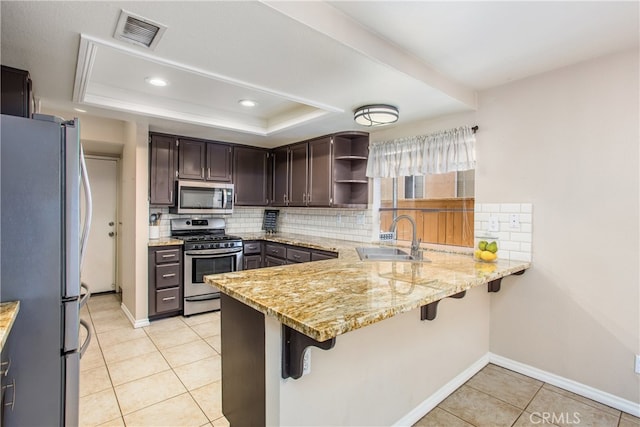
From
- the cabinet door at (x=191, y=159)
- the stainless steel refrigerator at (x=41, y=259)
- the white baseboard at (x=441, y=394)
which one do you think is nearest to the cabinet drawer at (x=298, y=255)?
the cabinet door at (x=191, y=159)

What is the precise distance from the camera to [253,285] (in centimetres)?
163

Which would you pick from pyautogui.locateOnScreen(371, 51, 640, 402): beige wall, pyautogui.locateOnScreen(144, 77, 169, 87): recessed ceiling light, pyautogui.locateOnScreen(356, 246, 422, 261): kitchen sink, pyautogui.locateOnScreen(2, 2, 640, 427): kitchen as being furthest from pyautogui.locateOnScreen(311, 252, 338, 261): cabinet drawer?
pyautogui.locateOnScreen(144, 77, 169, 87): recessed ceiling light

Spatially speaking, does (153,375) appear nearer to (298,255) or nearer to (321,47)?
(298,255)

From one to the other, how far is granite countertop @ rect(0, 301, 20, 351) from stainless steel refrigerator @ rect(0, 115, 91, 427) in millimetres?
49

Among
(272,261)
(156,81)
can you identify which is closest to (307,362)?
(156,81)

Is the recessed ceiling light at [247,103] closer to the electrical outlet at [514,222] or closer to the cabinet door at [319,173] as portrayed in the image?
the cabinet door at [319,173]

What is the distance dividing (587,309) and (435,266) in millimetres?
1105

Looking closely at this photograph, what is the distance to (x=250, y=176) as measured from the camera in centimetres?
467

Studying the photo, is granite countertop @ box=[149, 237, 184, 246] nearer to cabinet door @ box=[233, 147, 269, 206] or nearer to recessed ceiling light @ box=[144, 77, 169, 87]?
cabinet door @ box=[233, 147, 269, 206]

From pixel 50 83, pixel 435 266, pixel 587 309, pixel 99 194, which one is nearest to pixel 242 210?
pixel 99 194

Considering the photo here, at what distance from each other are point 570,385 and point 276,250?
314cm

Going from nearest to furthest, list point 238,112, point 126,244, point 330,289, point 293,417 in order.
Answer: point 293,417
point 330,289
point 238,112
point 126,244

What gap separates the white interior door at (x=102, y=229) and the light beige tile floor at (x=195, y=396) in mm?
2000

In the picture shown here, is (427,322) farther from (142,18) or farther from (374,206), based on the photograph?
(142,18)
